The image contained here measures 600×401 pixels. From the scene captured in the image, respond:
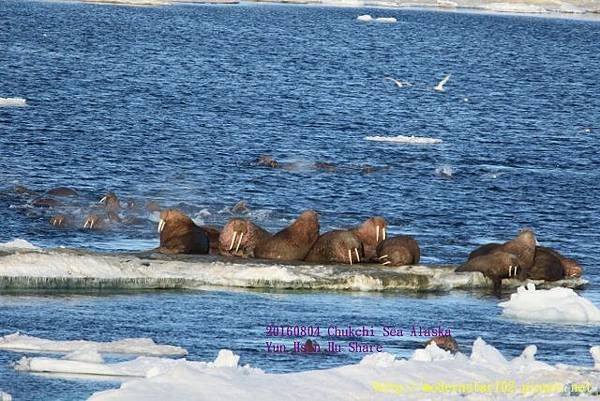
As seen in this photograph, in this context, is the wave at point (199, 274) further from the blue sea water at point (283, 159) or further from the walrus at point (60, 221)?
the walrus at point (60, 221)

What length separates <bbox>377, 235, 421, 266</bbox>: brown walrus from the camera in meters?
26.8

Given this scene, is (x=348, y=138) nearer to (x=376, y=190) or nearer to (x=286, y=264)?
(x=376, y=190)

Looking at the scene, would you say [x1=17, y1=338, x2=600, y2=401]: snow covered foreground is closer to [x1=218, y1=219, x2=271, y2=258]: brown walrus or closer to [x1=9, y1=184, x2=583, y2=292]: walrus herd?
[x1=9, y1=184, x2=583, y2=292]: walrus herd

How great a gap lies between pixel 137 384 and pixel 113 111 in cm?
4759

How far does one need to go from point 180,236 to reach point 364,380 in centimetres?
1062

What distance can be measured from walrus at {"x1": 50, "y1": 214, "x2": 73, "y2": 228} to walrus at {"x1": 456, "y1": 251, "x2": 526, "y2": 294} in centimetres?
943

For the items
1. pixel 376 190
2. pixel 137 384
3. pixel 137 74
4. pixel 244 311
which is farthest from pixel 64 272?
pixel 137 74

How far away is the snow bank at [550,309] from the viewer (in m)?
23.7

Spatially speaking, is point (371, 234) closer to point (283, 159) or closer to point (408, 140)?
point (283, 159)

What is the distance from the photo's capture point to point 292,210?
122ft

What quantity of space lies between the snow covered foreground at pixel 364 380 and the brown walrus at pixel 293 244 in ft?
27.9

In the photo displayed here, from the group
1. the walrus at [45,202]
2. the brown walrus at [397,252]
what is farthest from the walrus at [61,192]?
the brown walrus at [397,252]

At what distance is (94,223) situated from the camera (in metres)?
31.9

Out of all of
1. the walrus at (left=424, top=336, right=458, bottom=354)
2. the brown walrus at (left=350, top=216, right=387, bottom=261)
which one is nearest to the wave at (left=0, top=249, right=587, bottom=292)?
the brown walrus at (left=350, top=216, right=387, bottom=261)
